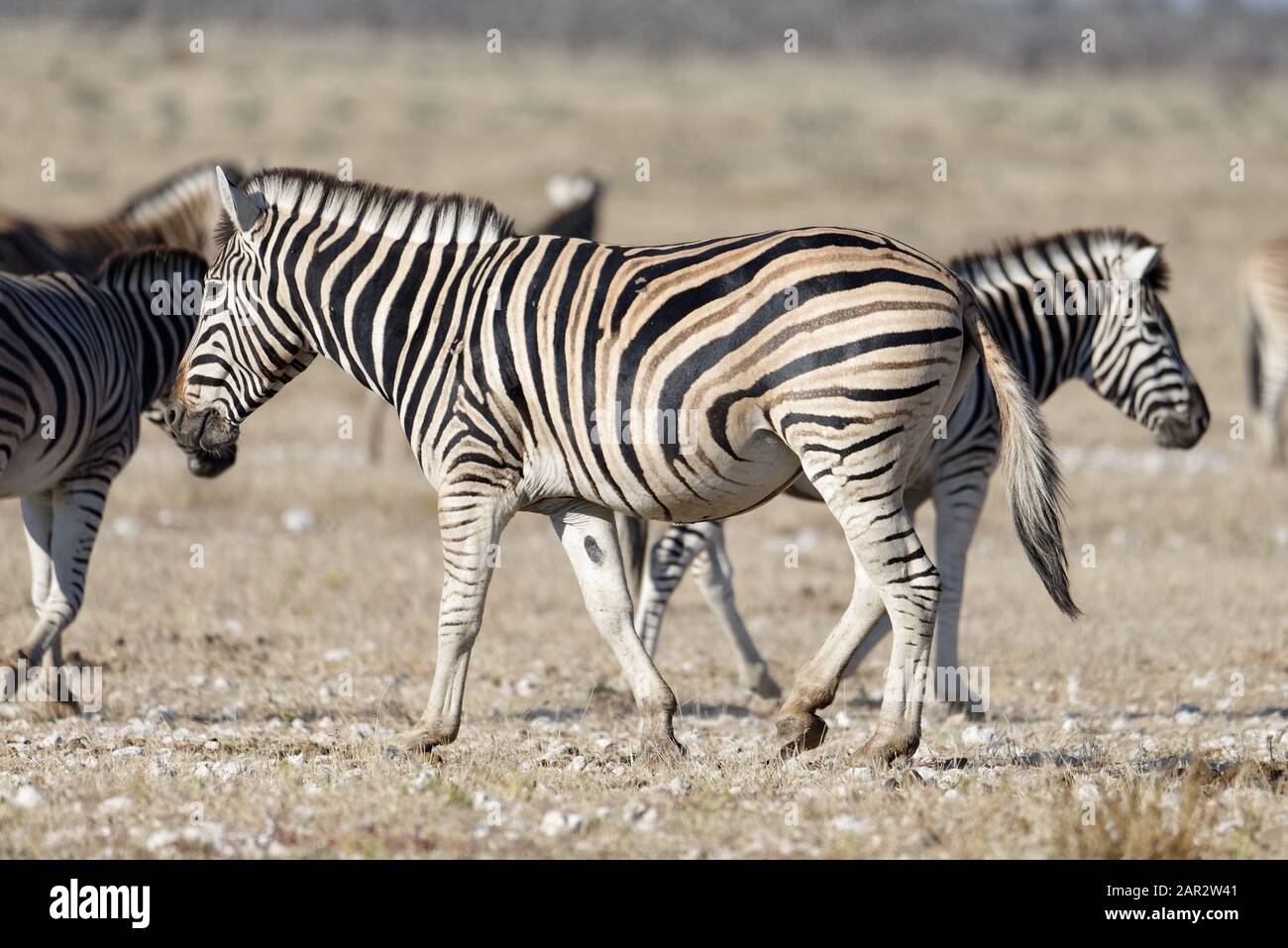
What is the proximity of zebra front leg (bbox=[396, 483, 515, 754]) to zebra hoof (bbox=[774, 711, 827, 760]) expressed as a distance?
1395mm

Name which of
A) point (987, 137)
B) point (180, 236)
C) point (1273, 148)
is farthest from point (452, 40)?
point (180, 236)

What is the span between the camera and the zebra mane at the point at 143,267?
9.43 metres

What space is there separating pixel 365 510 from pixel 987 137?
30903 mm

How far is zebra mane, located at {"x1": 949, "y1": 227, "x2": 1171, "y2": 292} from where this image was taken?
910cm

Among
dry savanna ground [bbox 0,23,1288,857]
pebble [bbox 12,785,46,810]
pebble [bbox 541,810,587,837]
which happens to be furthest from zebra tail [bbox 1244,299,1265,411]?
pebble [bbox 12,785,46,810]

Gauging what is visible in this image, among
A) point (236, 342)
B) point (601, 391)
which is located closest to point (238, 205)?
point (236, 342)

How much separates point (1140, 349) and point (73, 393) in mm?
6155

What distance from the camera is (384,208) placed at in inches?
280

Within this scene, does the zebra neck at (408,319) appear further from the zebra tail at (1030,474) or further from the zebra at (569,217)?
the zebra at (569,217)

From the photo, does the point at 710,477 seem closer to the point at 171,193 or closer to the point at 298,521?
the point at 298,521

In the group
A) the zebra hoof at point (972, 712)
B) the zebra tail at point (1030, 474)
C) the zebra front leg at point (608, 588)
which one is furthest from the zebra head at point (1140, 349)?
the zebra front leg at point (608, 588)

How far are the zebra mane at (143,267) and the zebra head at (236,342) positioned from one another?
2.34 m
